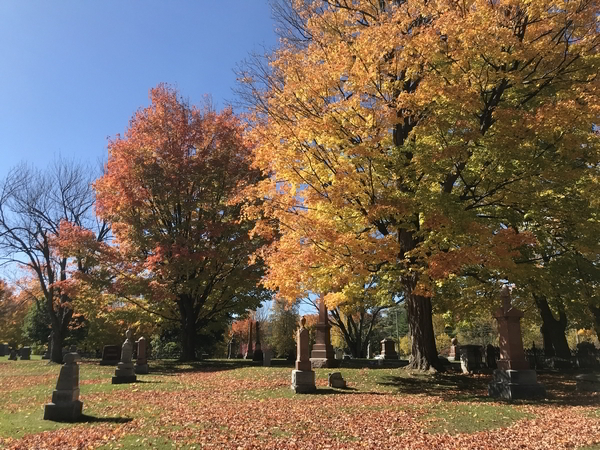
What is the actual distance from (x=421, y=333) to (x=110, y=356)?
18.3 m

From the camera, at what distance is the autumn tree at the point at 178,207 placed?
21.8m

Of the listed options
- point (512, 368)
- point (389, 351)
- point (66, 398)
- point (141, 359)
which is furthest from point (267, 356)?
point (66, 398)

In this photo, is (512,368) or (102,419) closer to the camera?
(102,419)

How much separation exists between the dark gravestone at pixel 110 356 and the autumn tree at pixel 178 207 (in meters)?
3.21

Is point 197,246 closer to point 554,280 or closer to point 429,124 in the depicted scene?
point 429,124

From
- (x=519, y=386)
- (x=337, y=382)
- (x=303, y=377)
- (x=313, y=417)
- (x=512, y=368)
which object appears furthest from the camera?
(x=337, y=382)

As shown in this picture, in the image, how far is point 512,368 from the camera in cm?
1113

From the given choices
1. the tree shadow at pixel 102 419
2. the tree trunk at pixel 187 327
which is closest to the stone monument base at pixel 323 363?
the tree trunk at pixel 187 327

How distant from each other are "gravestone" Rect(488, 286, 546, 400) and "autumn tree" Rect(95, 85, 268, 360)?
12914 millimetres

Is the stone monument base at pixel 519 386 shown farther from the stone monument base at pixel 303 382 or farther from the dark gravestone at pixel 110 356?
the dark gravestone at pixel 110 356

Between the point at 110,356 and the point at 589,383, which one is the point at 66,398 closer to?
the point at 589,383

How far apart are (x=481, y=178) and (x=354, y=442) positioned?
871 cm

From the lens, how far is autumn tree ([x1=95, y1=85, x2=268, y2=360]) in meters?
21.8

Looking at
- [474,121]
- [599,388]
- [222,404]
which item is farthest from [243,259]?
[599,388]
